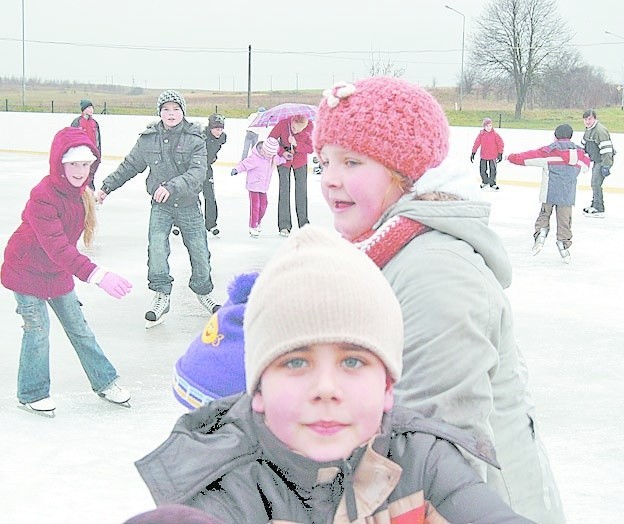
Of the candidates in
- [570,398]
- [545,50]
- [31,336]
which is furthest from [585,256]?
[545,50]

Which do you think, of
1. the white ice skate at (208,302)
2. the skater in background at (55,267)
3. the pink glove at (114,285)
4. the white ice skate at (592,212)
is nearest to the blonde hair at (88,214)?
the skater in background at (55,267)

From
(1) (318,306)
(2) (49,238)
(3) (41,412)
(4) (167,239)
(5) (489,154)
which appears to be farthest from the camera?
(5) (489,154)

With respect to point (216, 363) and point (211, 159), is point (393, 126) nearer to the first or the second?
point (216, 363)

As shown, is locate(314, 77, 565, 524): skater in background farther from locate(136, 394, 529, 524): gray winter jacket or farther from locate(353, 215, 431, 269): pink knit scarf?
locate(136, 394, 529, 524): gray winter jacket

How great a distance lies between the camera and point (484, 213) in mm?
1764

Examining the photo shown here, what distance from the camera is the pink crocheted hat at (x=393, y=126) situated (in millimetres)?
1766

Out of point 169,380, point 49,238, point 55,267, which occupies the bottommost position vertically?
point 169,380

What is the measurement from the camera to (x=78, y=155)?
4.50m

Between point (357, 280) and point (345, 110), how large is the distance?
2.07 feet

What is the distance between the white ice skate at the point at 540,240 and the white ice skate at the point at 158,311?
4.40 meters

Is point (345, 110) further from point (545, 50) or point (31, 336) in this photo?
point (545, 50)

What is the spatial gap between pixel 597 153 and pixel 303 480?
12907 mm

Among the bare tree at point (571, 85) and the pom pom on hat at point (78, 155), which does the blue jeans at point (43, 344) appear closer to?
the pom pom on hat at point (78, 155)

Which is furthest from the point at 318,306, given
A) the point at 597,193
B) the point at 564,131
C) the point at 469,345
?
the point at 597,193
